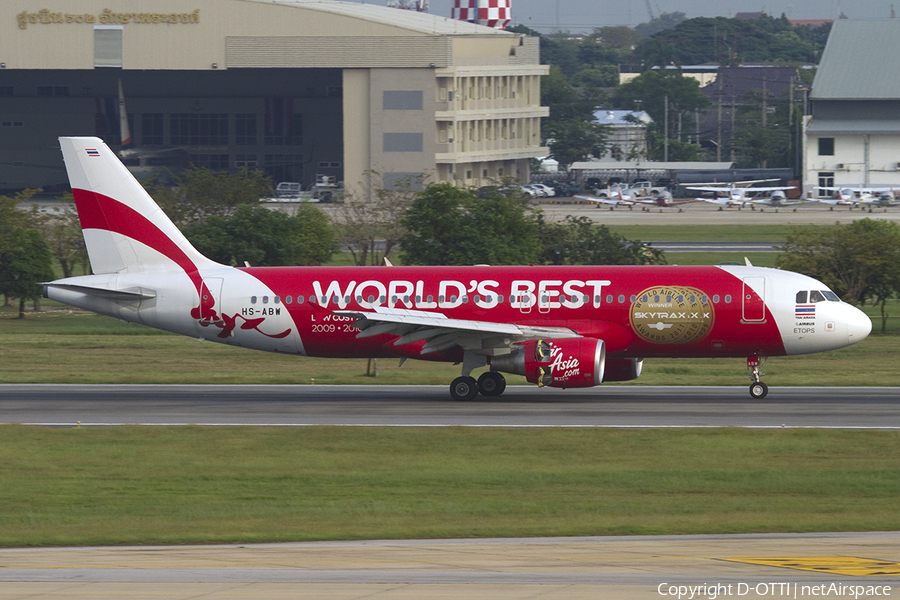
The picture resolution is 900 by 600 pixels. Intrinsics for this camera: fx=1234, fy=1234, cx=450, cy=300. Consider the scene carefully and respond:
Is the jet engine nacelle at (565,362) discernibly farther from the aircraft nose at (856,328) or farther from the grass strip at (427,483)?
the aircraft nose at (856,328)

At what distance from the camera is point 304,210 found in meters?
78.3

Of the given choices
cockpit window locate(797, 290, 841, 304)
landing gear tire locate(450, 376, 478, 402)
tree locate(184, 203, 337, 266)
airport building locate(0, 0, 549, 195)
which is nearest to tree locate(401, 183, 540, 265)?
tree locate(184, 203, 337, 266)

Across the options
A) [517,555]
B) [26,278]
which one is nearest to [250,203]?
[26,278]

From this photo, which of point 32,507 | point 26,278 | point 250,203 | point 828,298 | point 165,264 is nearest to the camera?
point 32,507

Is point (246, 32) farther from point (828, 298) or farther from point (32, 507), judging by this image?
point (32, 507)

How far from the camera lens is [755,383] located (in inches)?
1535

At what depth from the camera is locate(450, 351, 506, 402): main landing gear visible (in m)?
39.2

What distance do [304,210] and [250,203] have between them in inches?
291

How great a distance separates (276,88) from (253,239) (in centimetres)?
9820

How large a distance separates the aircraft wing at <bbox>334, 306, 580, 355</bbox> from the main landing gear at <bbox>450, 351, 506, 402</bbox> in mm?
450

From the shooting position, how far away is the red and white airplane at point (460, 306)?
38.1 metres

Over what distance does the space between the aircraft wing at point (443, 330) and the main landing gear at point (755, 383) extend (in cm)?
584

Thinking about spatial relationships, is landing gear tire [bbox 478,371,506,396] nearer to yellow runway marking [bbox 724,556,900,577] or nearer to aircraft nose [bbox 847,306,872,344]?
aircraft nose [bbox 847,306,872,344]

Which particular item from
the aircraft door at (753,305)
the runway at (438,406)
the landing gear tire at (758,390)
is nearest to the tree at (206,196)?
the runway at (438,406)
